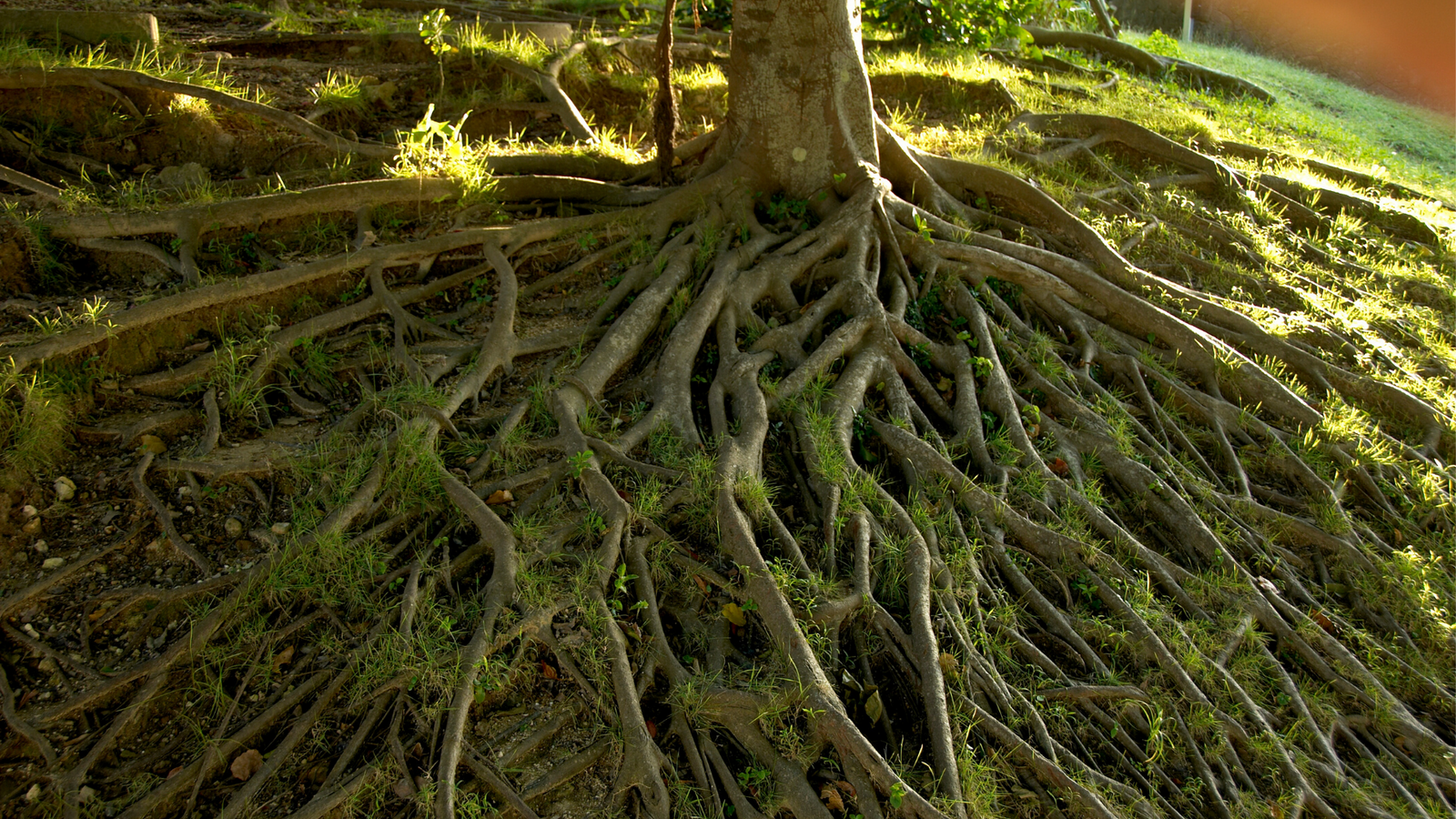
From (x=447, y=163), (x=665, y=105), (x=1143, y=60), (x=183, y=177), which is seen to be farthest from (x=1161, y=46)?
(x=183, y=177)

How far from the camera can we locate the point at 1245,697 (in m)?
3.34

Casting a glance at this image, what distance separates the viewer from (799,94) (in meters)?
5.07

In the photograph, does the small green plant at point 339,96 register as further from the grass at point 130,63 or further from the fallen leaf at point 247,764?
the fallen leaf at point 247,764

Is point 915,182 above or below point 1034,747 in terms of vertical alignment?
above

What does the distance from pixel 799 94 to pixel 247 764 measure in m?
4.27

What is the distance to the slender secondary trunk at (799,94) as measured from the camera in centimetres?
496

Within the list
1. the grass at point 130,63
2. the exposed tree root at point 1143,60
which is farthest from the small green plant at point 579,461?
the exposed tree root at point 1143,60

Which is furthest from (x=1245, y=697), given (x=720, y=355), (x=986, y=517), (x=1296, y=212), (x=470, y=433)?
(x=1296, y=212)

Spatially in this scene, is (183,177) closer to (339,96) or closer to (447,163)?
(339,96)

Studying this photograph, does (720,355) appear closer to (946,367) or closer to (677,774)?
(946,367)

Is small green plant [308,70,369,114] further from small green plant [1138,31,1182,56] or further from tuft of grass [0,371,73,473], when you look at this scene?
small green plant [1138,31,1182,56]

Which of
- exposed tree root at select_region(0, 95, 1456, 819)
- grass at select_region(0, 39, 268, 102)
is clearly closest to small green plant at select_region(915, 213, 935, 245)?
exposed tree root at select_region(0, 95, 1456, 819)

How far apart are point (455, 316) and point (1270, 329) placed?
4.73 metres

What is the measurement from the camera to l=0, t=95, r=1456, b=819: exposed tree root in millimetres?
2885
